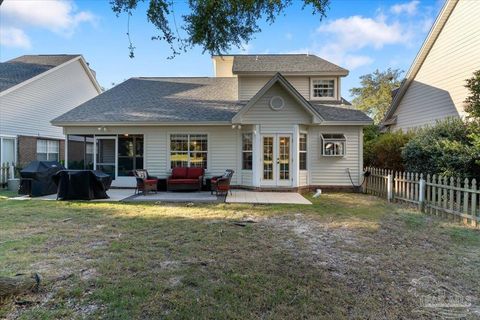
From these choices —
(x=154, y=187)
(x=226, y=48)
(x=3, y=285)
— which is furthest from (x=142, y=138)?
(x=3, y=285)

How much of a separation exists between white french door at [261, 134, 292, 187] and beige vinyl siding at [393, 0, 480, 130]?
7409 millimetres

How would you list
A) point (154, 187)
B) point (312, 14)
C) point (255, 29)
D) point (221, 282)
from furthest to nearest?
1. point (154, 187)
2. point (255, 29)
3. point (312, 14)
4. point (221, 282)

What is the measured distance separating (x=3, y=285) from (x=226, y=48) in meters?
5.87

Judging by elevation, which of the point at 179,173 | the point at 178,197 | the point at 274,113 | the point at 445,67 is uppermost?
the point at 445,67

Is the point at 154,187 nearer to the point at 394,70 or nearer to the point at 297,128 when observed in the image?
the point at 297,128

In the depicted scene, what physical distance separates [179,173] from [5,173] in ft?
27.9

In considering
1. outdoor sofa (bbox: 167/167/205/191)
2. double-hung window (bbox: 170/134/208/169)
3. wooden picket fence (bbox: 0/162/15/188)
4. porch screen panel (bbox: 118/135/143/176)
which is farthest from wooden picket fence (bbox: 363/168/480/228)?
wooden picket fence (bbox: 0/162/15/188)

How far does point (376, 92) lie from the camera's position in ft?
134

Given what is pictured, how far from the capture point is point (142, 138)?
46.0 ft

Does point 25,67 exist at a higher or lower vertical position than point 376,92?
lower

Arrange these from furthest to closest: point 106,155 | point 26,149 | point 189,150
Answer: point 26,149
point 106,155
point 189,150

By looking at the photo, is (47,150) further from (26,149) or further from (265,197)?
(265,197)

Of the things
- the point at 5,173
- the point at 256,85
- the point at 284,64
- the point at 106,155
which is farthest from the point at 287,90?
the point at 5,173

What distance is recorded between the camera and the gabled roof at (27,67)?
1652cm
